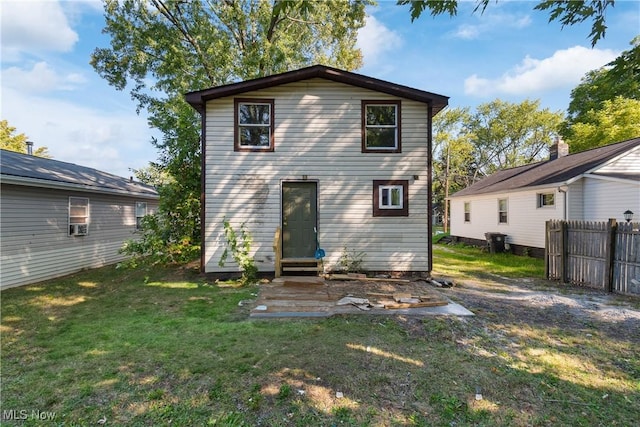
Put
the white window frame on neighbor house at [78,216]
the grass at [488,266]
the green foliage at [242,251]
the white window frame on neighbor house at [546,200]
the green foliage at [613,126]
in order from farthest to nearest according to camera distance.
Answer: the green foliage at [613,126] < the white window frame on neighbor house at [546,200] < the white window frame on neighbor house at [78,216] < the grass at [488,266] < the green foliage at [242,251]

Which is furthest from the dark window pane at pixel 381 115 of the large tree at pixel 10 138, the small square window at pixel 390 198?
the large tree at pixel 10 138

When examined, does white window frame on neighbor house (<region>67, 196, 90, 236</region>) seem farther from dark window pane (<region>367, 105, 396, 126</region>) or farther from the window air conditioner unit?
dark window pane (<region>367, 105, 396, 126</region>)

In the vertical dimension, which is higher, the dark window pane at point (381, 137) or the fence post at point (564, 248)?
the dark window pane at point (381, 137)

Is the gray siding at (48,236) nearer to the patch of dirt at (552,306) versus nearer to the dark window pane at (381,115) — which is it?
the dark window pane at (381,115)

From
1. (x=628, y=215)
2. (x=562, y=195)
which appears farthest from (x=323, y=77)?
(x=628, y=215)

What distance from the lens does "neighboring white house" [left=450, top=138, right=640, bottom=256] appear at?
1020 centimetres

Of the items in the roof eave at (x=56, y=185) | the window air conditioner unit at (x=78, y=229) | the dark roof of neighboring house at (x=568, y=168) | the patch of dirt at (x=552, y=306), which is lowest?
the patch of dirt at (x=552, y=306)

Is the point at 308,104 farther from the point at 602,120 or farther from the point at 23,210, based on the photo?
the point at 602,120

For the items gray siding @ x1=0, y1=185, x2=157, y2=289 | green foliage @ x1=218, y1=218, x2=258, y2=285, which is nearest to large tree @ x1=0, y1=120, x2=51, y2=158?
gray siding @ x1=0, y1=185, x2=157, y2=289

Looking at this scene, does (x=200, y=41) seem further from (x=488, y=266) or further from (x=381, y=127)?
(x=488, y=266)

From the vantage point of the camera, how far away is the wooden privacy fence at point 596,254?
21.5 ft

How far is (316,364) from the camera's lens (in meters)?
3.47

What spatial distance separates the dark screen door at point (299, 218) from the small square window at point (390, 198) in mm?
1688

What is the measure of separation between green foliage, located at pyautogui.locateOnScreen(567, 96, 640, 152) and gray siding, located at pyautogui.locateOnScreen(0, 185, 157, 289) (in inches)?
1091
